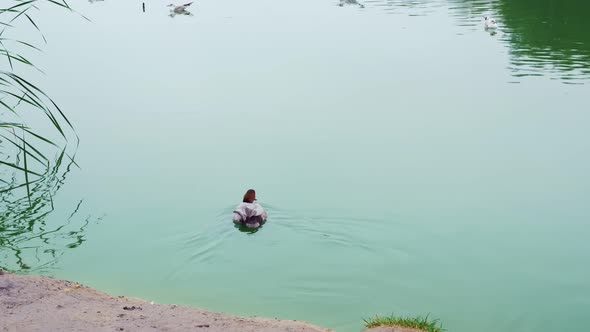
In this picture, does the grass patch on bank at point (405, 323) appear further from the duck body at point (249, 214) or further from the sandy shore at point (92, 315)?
the duck body at point (249, 214)

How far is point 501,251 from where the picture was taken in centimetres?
834

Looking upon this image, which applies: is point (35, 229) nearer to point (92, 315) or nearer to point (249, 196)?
point (249, 196)

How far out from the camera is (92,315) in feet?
19.0

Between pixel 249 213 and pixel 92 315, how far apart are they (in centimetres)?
313

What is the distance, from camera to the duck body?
869 cm

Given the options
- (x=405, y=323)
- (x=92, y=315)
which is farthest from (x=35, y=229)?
(x=405, y=323)

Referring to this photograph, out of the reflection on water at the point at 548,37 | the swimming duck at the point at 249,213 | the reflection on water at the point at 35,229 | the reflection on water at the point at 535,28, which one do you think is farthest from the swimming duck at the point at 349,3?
the swimming duck at the point at 249,213

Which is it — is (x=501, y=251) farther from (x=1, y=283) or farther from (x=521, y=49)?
(x=521, y=49)

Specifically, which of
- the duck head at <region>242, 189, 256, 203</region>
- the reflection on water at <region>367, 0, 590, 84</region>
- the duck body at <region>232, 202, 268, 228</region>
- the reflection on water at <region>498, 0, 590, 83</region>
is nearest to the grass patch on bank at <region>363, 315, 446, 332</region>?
the duck body at <region>232, 202, 268, 228</region>

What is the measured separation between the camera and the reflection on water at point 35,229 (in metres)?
7.95

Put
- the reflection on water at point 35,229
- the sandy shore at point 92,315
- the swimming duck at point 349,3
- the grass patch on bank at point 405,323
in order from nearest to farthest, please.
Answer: the sandy shore at point 92,315 < the grass patch on bank at point 405,323 < the reflection on water at point 35,229 < the swimming duck at point 349,3

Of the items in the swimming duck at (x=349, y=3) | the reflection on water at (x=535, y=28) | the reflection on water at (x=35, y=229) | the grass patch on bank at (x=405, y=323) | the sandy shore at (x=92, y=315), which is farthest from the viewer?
the swimming duck at (x=349, y=3)

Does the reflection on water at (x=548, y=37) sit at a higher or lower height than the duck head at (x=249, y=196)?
higher

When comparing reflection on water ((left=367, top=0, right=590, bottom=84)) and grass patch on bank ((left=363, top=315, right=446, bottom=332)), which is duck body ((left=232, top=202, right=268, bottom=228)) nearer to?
grass patch on bank ((left=363, top=315, right=446, bottom=332))
